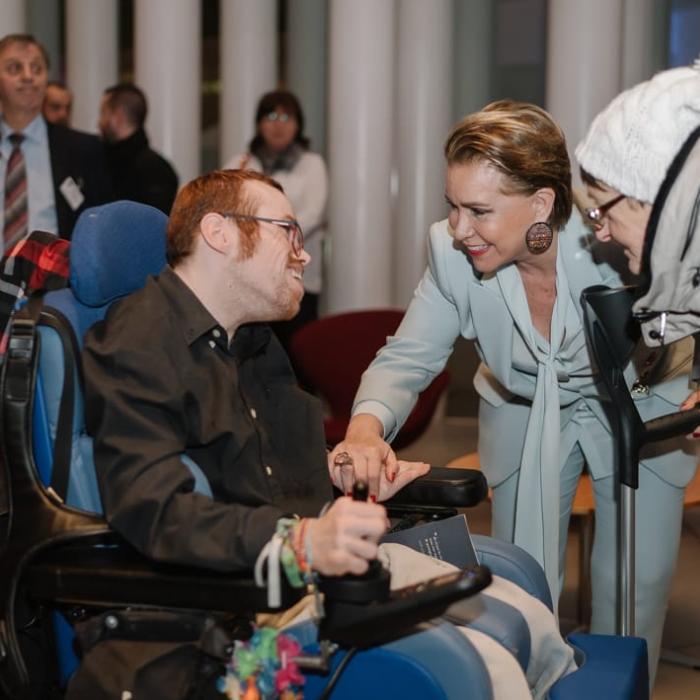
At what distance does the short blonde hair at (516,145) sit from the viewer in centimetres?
232

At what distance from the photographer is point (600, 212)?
2119mm

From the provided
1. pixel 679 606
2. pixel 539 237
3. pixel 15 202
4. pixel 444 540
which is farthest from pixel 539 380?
pixel 15 202

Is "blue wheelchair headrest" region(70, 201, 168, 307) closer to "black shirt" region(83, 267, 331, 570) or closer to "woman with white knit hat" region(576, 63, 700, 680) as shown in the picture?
"black shirt" region(83, 267, 331, 570)

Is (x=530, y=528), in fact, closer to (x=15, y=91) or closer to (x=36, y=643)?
(x=36, y=643)

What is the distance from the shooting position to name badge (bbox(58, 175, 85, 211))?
174 inches

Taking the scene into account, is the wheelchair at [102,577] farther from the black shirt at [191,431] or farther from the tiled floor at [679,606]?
the tiled floor at [679,606]

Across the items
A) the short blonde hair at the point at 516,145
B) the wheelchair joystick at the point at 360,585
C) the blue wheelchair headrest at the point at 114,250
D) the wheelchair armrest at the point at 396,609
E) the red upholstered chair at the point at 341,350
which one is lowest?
the red upholstered chair at the point at 341,350

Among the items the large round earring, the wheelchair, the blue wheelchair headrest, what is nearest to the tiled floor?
the wheelchair

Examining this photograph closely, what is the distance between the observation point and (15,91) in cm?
446

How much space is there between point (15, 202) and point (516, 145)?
258 centimetres

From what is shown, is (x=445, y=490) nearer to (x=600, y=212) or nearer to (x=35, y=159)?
(x=600, y=212)

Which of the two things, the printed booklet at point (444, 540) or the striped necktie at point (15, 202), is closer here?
the printed booklet at point (444, 540)

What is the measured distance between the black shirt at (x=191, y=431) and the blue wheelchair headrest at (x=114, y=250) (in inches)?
3.6

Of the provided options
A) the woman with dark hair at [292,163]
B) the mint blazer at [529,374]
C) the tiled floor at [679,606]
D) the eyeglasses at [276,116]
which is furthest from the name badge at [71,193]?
the mint blazer at [529,374]
